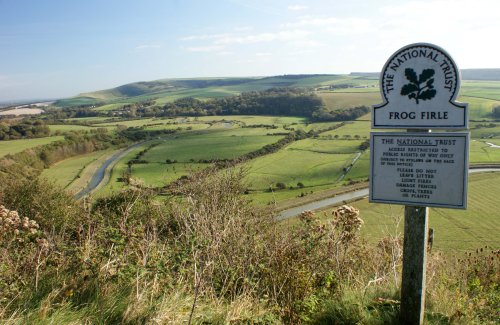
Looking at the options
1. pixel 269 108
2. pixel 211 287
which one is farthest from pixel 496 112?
pixel 211 287

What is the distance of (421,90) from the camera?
13.8 ft

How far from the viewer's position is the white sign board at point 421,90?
160 inches

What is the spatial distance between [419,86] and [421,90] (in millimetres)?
51

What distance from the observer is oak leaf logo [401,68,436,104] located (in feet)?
13.6

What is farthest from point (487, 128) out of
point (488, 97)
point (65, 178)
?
point (65, 178)

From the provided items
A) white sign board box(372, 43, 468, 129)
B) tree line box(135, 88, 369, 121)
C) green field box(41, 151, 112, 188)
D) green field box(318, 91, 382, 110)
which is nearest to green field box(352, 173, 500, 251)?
white sign board box(372, 43, 468, 129)

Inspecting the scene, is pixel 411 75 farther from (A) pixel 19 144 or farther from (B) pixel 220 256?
(A) pixel 19 144

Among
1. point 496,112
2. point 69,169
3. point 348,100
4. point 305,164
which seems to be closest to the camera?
point 305,164

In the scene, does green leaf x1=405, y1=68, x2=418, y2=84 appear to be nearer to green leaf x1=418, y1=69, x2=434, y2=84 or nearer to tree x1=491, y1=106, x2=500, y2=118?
green leaf x1=418, y1=69, x2=434, y2=84

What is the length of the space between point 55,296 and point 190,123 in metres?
94.6

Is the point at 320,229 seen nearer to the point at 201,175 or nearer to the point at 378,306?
the point at 378,306

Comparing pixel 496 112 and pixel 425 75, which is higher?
pixel 425 75

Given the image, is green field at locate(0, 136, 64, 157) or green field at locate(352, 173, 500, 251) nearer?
green field at locate(352, 173, 500, 251)

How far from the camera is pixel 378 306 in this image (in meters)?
4.62
